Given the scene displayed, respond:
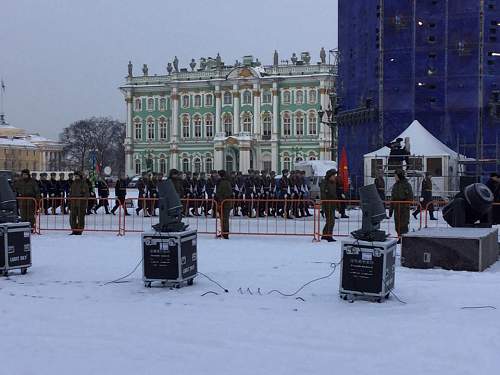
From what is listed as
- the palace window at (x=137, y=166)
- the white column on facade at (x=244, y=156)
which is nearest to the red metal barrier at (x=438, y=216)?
the white column on facade at (x=244, y=156)

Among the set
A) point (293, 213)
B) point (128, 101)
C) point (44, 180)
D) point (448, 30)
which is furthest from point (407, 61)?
point (128, 101)

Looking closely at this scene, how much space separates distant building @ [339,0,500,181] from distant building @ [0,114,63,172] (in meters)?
90.3

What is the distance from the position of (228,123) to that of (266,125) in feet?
15.6

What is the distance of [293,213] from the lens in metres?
23.7

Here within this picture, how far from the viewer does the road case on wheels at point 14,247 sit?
11.5 meters

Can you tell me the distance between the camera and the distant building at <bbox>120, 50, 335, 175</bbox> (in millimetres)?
80250

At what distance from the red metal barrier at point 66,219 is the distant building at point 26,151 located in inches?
3862

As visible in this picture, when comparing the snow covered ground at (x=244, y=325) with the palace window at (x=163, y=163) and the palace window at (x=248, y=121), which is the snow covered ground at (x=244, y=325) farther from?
the palace window at (x=163, y=163)

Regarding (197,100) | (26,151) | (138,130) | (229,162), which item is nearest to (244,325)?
(229,162)

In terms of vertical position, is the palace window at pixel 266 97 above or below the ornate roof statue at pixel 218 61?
below

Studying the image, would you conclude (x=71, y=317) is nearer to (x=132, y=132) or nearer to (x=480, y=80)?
(x=480, y=80)

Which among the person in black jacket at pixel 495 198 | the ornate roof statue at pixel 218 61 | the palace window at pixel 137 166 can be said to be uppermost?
the ornate roof statue at pixel 218 61

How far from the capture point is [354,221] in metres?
22.3

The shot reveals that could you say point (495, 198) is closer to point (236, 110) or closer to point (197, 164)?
point (236, 110)
